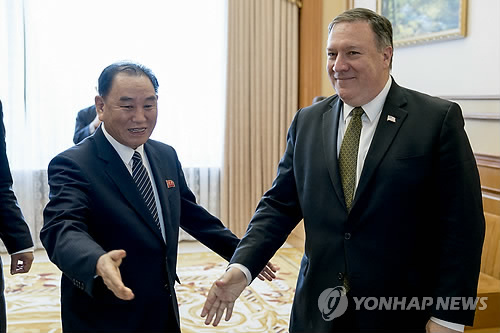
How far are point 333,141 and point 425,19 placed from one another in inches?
108

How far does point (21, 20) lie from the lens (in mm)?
5691

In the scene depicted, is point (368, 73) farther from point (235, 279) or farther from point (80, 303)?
point (80, 303)

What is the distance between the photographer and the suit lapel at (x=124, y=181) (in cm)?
190

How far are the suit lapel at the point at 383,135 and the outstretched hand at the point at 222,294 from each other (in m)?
0.48

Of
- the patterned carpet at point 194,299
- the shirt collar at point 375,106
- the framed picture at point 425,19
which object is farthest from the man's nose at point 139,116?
the framed picture at point 425,19

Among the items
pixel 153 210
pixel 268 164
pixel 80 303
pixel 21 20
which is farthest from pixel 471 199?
pixel 21 20

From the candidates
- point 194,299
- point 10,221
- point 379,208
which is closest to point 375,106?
point 379,208

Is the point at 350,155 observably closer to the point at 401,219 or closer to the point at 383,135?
the point at 383,135

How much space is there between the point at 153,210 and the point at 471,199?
41.0 inches

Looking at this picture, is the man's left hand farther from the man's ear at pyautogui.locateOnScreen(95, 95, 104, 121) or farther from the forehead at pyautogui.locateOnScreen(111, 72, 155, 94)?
the forehead at pyautogui.locateOnScreen(111, 72, 155, 94)

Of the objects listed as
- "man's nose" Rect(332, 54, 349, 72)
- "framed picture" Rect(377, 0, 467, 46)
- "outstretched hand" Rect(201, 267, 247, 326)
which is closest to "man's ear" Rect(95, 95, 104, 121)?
"outstretched hand" Rect(201, 267, 247, 326)

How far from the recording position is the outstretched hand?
1.94 meters

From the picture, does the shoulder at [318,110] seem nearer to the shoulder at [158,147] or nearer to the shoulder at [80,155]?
the shoulder at [158,147]

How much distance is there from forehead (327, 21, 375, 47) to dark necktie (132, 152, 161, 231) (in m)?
0.80
